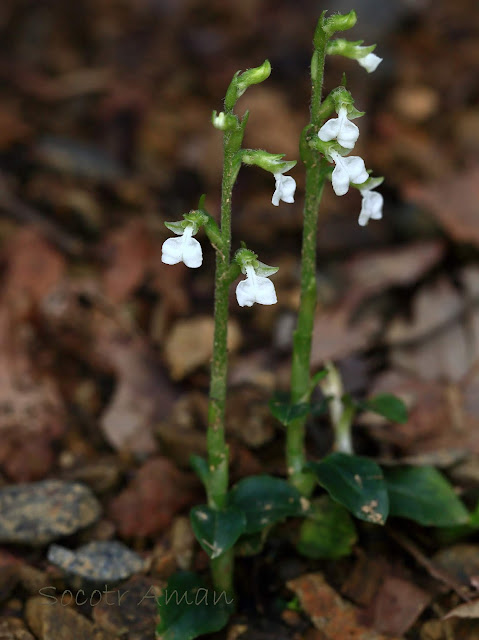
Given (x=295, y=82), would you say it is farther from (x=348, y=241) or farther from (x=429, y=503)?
(x=429, y=503)

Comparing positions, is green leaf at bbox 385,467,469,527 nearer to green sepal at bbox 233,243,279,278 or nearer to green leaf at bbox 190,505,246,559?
green leaf at bbox 190,505,246,559

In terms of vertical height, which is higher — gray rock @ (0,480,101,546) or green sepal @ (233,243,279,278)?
green sepal @ (233,243,279,278)

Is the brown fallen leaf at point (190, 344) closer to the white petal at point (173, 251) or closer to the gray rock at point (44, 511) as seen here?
the gray rock at point (44, 511)

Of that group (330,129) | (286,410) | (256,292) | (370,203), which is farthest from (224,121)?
(286,410)

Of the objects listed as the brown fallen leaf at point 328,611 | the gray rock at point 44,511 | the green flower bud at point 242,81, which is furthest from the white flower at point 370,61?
the gray rock at point 44,511

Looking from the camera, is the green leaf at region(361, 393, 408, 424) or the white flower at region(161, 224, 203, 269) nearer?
the white flower at region(161, 224, 203, 269)

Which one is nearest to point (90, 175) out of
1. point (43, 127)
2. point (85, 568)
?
point (43, 127)

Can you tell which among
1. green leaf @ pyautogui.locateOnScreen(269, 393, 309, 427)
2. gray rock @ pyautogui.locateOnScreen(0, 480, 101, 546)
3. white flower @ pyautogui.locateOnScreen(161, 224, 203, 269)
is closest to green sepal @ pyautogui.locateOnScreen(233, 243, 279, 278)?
white flower @ pyautogui.locateOnScreen(161, 224, 203, 269)
